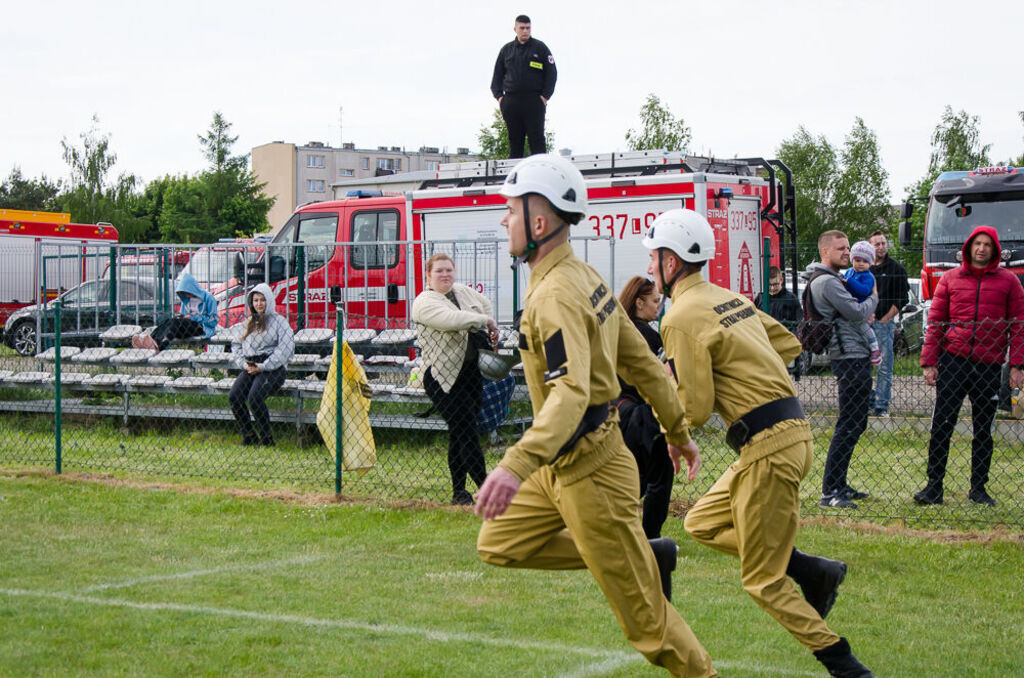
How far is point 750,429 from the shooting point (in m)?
4.59

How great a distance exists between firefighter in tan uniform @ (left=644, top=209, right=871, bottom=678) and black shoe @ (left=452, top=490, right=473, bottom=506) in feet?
13.7

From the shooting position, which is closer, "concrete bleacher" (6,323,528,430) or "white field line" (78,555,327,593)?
"white field line" (78,555,327,593)

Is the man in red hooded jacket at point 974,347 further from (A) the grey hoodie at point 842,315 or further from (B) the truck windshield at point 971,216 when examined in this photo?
(B) the truck windshield at point 971,216

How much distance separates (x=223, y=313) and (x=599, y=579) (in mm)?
12611

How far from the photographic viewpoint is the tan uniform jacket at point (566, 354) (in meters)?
3.59

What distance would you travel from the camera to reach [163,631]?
5.45 metres

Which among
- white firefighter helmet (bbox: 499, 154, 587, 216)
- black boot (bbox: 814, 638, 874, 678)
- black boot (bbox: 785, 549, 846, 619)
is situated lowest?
black boot (bbox: 814, 638, 874, 678)

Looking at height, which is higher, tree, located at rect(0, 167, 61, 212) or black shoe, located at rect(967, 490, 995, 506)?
tree, located at rect(0, 167, 61, 212)

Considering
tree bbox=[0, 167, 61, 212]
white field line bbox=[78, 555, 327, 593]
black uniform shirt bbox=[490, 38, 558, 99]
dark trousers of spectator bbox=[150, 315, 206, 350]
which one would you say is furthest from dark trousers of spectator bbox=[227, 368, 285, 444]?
tree bbox=[0, 167, 61, 212]

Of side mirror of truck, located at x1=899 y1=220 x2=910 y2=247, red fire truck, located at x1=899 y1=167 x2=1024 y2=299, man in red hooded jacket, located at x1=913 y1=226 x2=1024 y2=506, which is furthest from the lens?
side mirror of truck, located at x1=899 y1=220 x2=910 y2=247

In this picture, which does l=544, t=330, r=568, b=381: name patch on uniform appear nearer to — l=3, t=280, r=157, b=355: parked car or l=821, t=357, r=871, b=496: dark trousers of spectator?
l=821, t=357, r=871, b=496: dark trousers of spectator

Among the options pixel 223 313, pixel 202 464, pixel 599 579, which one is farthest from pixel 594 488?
pixel 223 313

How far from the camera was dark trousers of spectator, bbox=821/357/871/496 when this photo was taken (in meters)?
8.55

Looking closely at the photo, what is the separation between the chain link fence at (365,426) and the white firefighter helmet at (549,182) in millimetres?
5000
